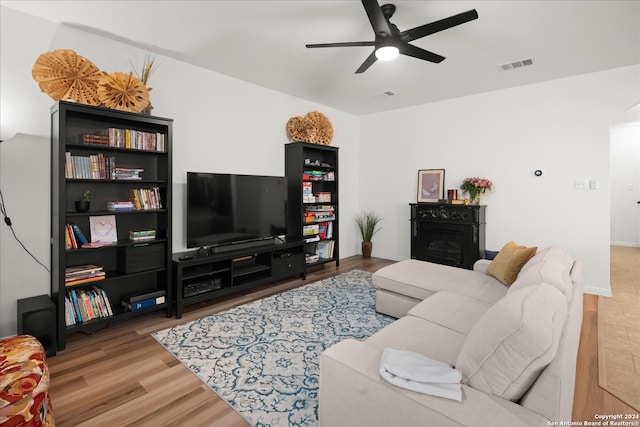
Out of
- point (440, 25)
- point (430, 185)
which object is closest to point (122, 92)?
point (440, 25)

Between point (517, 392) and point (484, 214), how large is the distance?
13.5 feet

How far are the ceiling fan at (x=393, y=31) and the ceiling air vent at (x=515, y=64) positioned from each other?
4.53 ft

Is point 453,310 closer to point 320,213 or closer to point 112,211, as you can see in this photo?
point 112,211

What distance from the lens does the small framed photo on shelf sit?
5.24 metres

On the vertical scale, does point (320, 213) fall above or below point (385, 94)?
below

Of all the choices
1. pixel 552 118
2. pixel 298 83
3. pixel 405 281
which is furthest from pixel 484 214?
pixel 298 83

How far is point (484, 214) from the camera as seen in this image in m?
4.83

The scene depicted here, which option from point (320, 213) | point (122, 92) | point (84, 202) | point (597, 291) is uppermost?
point (122, 92)

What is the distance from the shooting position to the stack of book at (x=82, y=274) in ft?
8.63

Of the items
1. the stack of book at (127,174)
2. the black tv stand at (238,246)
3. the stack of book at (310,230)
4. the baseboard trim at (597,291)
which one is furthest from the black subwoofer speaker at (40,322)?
the baseboard trim at (597,291)

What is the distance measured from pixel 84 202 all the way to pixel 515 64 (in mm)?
4662

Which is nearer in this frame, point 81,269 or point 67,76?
point 67,76

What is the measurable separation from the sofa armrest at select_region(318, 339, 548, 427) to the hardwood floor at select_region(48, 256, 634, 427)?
26.0 inches

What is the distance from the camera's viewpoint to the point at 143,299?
120 inches
